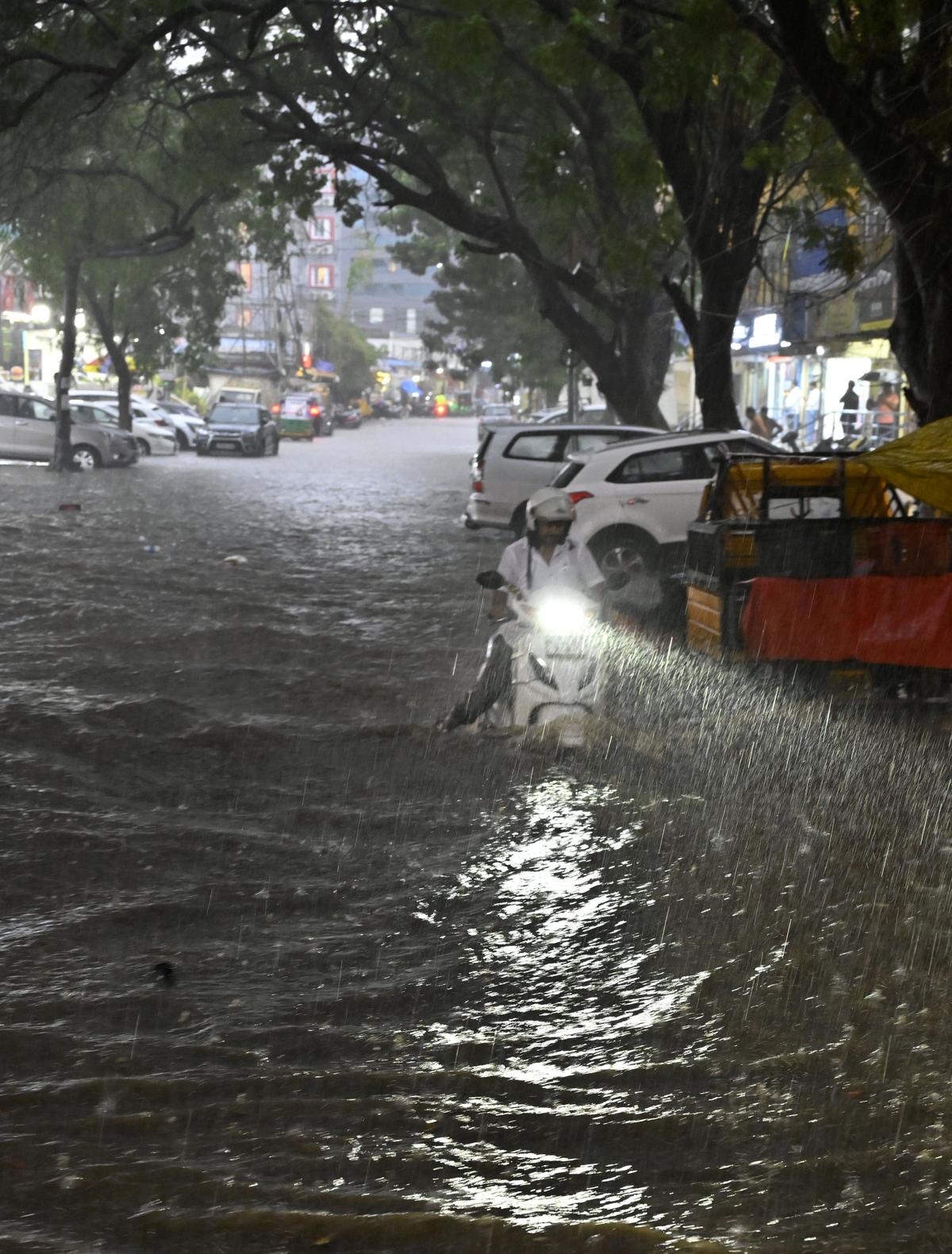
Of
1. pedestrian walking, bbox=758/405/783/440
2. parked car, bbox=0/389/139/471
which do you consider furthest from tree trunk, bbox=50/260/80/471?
pedestrian walking, bbox=758/405/783/440

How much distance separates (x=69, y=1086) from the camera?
476 centimetres

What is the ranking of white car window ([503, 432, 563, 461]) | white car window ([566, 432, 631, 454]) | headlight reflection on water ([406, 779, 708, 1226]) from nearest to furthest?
headlight reflection on water ([406, 779, 708, 1226]) < white car window ([566, 432, 631, 454]) < white car window ([503, 432, 563, 461])

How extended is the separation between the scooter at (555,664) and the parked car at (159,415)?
43405 mm

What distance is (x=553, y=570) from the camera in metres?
8.83

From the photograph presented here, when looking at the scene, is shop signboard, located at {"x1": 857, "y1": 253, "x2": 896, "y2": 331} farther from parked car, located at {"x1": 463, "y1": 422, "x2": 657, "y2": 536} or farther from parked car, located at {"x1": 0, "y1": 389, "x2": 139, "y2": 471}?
parked car, located at {"x1": 0, "y1": 389, "x2": 139, "y2": 471}

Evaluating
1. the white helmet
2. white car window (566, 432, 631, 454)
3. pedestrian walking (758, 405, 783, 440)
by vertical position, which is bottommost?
the white helmet

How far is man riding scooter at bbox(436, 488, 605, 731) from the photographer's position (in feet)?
28.7

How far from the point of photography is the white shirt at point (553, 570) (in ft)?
28.9

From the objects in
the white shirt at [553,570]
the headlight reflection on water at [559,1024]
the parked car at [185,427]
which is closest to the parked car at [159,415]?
the parked car at [185,427]

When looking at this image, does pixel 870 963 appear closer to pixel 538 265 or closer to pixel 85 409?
pixel 538 265

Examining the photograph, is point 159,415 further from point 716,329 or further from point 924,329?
point 924,329

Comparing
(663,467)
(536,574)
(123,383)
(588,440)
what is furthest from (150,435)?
(536,574)

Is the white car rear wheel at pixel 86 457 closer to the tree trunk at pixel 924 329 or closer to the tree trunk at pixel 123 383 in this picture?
the tree trunk at pixel 123 383

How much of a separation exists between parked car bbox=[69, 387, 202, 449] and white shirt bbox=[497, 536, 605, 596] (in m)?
43.1
